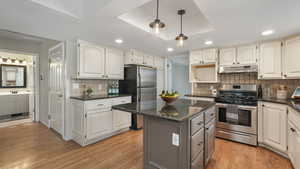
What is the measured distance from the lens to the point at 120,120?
10.5ft

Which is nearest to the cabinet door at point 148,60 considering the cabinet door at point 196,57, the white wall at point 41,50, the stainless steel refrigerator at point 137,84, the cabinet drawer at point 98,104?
the stainless steel refrigerator at point 137,84

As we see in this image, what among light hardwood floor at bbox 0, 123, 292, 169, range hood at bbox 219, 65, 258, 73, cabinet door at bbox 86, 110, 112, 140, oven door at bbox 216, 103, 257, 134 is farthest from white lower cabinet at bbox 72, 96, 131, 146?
range hood at bbox 219, 65, 258, 73

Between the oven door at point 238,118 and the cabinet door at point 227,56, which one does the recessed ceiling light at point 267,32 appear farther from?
the oven door at point 238,118

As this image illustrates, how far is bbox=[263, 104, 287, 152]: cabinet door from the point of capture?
2.24 metres

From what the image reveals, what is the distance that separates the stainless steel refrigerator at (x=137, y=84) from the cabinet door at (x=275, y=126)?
2.54m

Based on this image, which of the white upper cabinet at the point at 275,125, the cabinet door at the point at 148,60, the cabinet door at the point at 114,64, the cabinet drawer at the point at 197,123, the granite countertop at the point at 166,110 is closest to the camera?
the granite countertop at the point at 166,110

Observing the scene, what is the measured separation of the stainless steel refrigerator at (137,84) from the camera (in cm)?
345

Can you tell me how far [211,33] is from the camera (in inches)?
95.4

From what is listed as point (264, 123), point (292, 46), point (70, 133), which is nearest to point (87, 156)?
point (70, 133)

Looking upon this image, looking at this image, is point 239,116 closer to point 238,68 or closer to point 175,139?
point 238,68

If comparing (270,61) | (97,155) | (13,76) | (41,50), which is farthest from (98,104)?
(13,76)

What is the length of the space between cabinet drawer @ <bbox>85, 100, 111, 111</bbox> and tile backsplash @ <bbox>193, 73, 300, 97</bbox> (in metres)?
2.48

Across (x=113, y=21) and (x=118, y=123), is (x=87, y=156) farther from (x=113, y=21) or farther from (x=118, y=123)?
(x=113, y=21)

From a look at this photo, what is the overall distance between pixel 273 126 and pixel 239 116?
53 cm
